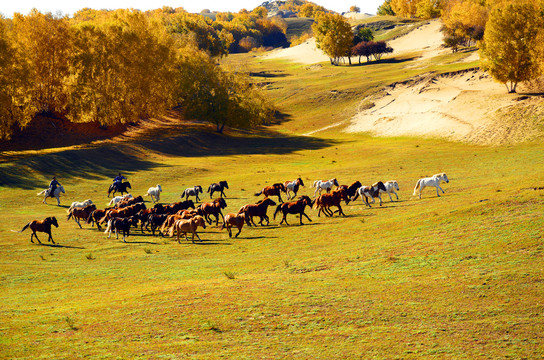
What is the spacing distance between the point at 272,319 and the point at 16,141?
7239 cm

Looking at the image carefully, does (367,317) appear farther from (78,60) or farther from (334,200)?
(78,60)

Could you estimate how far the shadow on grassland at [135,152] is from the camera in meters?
53.0

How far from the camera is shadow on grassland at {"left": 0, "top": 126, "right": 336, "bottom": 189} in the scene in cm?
5303

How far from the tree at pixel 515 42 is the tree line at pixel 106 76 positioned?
4345 centimetres

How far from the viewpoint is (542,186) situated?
89.7 feet

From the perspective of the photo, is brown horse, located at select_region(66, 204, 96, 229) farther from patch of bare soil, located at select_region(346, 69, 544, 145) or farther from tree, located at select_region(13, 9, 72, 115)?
patch of bare soil, located at select_region(346, 69, 544, 145)

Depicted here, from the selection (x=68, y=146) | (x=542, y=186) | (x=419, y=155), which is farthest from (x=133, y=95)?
(x=542, y=186)

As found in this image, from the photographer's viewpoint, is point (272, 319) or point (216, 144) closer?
point (272, 319)

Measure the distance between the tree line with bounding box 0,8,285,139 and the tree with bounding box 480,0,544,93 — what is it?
43.5m

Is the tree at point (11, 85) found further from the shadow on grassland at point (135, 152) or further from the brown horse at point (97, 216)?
the brown horse at point (97, 216)

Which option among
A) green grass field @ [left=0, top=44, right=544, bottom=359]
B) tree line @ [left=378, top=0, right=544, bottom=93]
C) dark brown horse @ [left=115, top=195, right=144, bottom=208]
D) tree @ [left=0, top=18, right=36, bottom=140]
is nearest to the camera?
green grass field @ [left=0, top=44, right=544, bottom=359]

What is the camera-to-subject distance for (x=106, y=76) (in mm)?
80250

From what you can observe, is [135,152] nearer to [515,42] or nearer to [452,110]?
[452,110]

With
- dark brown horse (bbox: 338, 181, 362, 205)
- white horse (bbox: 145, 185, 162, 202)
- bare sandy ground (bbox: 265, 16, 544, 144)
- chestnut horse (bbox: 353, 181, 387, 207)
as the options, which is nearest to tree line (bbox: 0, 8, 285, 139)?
bare sandy ground (bbox: 265, 16, 544, 144)
